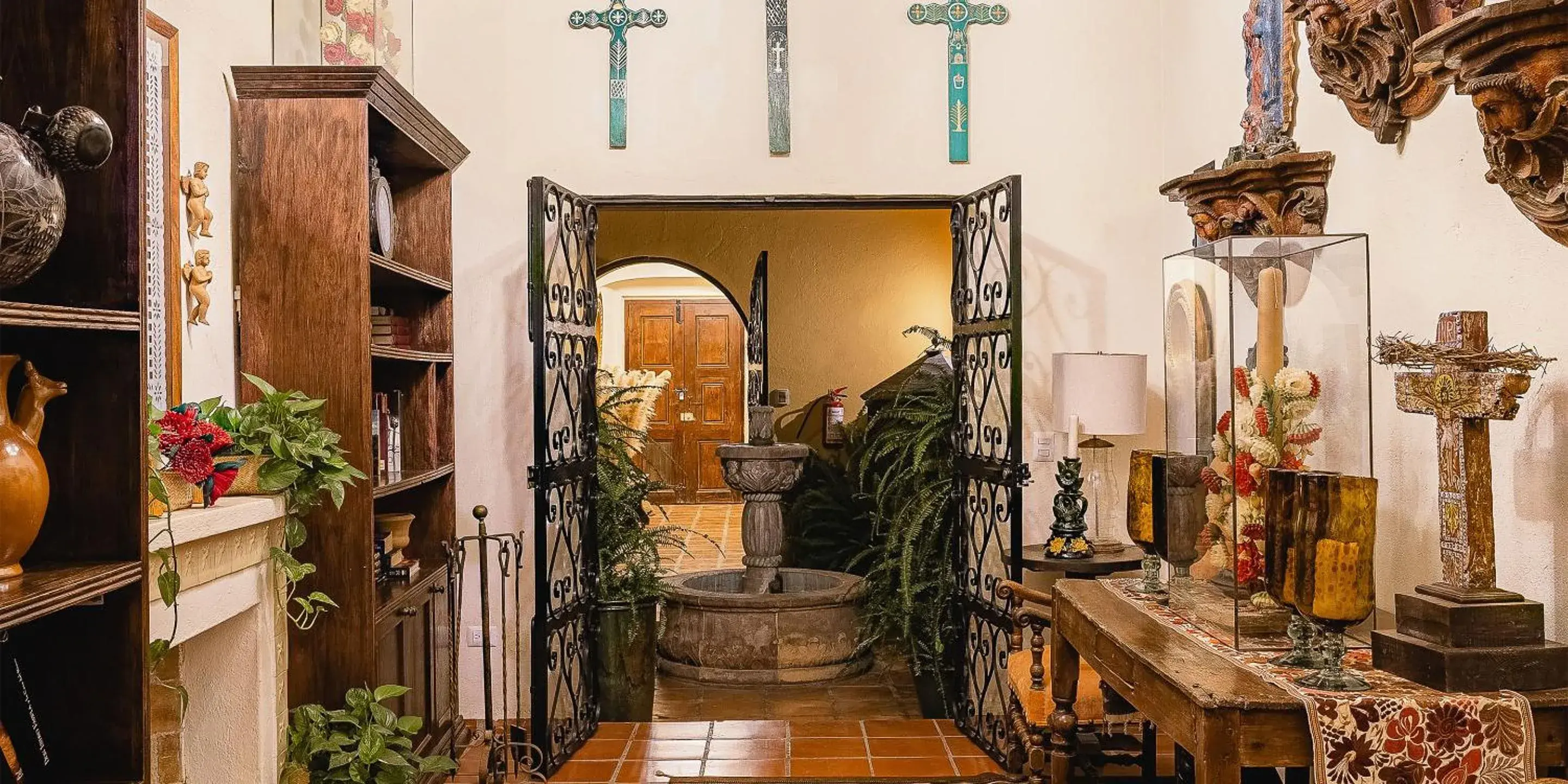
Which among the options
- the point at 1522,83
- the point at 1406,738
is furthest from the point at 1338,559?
the point at 1522,83

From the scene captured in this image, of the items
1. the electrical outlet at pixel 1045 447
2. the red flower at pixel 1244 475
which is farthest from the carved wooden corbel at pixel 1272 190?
the electrical outlet at pixel 1045 447

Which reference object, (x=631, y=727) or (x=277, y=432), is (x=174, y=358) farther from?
(x=631, y=727)

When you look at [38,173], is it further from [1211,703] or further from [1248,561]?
[1248,561]

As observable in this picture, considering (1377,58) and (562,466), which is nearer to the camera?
(1377,58)

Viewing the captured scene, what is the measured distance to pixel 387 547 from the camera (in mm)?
4180

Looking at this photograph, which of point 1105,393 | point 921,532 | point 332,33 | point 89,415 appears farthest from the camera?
point 921,532

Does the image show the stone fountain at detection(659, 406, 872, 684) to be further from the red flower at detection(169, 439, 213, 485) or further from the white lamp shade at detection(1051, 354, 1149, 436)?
the red flower at detection(169, 439, 213, 485)

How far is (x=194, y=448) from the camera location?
279cm

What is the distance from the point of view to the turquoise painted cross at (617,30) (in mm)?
5094

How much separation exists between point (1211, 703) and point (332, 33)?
3535mm

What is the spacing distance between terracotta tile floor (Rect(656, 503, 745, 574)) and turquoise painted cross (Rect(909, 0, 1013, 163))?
10.8 feet

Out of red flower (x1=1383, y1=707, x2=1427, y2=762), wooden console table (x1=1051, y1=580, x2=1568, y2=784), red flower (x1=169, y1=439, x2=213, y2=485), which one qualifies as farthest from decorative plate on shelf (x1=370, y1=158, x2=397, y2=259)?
red flower (x1=1383, y1=707, x2=1427, y2=762)

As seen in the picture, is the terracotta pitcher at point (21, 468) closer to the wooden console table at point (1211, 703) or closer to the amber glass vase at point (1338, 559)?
the wooden console table at point (1211, 703)

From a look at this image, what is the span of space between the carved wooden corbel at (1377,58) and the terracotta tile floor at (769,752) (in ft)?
8.42
